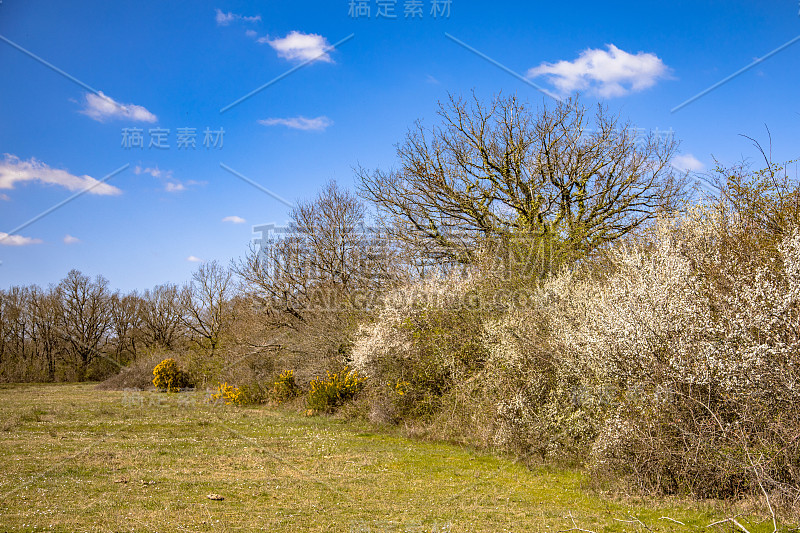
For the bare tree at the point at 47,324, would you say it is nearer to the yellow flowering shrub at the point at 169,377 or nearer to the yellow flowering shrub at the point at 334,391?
the yellow flowering shrub at the point at 169,377

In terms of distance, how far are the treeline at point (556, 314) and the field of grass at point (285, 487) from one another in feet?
2.57

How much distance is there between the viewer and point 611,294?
8.37 metres

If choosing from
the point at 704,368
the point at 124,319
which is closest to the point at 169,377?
the point at 124,319

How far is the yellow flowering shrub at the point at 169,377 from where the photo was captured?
1145 inches

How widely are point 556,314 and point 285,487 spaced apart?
17.8 feet

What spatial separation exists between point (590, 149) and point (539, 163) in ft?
6.17

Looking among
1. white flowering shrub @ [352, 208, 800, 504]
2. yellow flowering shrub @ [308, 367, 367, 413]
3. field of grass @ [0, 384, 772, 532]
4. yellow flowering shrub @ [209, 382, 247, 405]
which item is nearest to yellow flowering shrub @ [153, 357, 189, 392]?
yellow flowering shrub @ [209, 382, 247, 405]

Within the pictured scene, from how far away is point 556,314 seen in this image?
9.92 metres

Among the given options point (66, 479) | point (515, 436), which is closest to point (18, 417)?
point (66, 479)

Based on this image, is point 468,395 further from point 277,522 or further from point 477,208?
point 477,208

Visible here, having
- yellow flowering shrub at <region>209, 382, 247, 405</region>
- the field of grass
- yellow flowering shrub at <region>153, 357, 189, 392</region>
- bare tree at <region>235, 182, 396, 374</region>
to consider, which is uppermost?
bare tree at <region>235, 182, 396, 374</region>

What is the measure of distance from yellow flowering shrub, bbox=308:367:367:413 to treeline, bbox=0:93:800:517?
311 mm

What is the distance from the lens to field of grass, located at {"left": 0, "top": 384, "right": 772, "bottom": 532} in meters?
6.33

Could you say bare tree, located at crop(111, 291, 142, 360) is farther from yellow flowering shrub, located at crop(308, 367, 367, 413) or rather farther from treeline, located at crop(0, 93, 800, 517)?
yellow flowering shrub, located at crop(308, 367, 367, 413)
